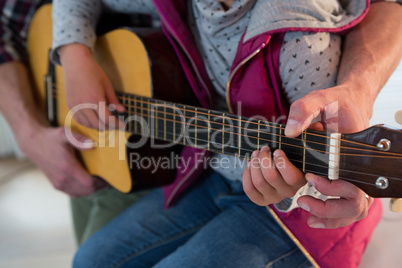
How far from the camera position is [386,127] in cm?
42

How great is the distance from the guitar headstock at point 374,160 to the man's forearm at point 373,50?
0.11m

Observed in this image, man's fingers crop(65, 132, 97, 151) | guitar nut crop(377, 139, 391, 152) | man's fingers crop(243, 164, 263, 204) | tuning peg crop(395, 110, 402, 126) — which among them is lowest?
man's fingers crop(65, 132, 97, 151)

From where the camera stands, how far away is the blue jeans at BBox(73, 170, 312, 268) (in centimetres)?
66

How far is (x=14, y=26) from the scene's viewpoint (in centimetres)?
102

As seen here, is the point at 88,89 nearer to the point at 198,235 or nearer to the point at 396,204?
the point at 198,235

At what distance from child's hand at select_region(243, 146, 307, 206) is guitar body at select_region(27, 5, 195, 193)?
249 mm

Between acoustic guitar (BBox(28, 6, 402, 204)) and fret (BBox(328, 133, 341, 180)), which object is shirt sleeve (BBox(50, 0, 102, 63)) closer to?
acoustic guitar (BBox(28, 6, 402, 204))

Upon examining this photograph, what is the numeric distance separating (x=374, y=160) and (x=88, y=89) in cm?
53

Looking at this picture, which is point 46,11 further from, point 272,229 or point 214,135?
point 272,229

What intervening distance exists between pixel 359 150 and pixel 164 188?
1.58 ft

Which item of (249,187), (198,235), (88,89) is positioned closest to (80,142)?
(88,89)

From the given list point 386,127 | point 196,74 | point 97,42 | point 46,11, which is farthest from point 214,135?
point 46,11

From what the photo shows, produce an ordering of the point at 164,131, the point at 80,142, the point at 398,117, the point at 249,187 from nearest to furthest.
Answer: the point at 398,117 → the point at 249,187 → the point at 164,131 → the point at 80,142

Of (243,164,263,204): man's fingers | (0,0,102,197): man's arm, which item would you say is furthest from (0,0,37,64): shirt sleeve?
(243,164,263,204): man's fingers
